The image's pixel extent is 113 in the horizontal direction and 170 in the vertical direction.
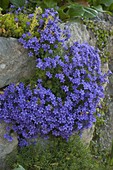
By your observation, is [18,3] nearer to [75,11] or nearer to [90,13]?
[75,11]

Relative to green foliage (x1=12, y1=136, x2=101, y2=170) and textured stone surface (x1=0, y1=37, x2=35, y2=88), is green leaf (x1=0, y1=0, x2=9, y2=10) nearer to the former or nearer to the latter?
textured stone surface (x1=0, y1=37, x2=35, y2=88)

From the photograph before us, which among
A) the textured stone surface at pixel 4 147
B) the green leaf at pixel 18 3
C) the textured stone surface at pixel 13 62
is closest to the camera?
the textured stone surface at pixel 13 62

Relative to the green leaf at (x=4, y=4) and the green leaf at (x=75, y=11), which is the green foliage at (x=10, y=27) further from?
the green leaf at (x=75, y=11)

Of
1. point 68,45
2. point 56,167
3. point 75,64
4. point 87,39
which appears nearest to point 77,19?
point 87,39

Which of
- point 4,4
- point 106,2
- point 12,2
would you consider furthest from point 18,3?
point 106,2

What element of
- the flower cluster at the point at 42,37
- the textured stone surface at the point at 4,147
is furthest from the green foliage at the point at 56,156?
the flower cluster at the point at 42,37

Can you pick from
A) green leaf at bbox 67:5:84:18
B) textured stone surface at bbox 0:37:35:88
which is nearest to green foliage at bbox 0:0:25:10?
green leaf at bbox 67:5:84:18
